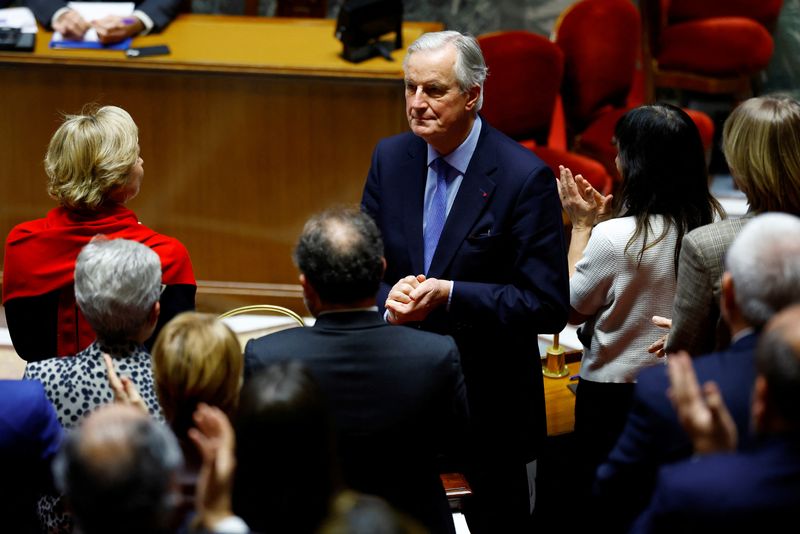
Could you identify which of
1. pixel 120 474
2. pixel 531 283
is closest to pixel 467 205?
pixel 531 283

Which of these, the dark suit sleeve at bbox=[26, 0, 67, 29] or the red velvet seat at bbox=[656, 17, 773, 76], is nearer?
the dark suit sleeve at bbox=[26, 0, 67, 29]

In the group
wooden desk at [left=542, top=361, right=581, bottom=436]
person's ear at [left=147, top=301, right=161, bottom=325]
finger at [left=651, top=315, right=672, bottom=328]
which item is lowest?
wooden desk at [left=542, top=361, right=581, bottom=436]

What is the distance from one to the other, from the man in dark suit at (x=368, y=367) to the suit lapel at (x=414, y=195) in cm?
63

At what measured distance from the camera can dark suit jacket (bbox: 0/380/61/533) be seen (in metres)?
1.95

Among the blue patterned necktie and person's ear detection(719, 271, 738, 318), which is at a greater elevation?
person's ear detection(719, 271, 738, 318)

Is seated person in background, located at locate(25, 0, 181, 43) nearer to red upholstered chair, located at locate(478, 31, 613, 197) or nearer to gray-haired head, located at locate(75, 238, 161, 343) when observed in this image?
red upholstered chair, located at locate(478, 31, 613, 197)

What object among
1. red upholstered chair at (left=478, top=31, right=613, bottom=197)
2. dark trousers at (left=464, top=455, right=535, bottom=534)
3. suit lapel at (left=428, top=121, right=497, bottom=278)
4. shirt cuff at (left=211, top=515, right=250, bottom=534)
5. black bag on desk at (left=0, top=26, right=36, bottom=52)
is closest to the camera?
shirt cuff at (left=211, top=515, right=250, bottom=534)

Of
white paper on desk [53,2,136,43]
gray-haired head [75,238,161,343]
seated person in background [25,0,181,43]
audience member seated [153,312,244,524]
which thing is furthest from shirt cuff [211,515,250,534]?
white paper on desk [53,2,136,43]

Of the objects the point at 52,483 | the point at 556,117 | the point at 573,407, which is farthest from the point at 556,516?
the point at 556,117

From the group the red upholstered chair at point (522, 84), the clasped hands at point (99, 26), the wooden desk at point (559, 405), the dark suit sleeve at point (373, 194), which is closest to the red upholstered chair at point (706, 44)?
the red upholstered chair at point (522, 84)

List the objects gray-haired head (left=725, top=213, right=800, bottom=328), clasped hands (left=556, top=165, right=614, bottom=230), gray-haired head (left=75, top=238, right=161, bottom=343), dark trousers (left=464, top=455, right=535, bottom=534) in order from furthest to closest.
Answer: dark trousers (left=464, top=455, right=535, bottom=534) → clasped hands (left=556, top=165, right=614, bottom=230) → gray-haired head (left=75, top=238, right=161, bottom=343) → gray-haired head (left=725, top=213, right=800, bottom=328)

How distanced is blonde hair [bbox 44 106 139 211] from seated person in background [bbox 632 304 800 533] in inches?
61.1

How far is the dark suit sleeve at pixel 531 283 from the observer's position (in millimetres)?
2572

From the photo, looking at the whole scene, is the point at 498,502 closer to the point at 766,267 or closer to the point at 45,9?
the point at 766,267
